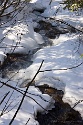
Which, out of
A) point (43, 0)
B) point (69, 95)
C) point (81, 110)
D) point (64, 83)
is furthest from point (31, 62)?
point (43, 0)

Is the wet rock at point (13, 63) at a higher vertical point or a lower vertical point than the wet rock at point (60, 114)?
higher

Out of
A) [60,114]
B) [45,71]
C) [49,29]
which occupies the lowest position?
[49,29]

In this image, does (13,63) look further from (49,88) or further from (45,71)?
(49,88)

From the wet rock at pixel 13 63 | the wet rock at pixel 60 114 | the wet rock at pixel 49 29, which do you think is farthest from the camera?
the wet rock at pixel 49 29

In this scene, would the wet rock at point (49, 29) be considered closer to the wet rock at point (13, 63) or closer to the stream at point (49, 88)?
the stream at point (49, 88)

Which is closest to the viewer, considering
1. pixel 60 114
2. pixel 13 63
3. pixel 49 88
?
pixel 60 114

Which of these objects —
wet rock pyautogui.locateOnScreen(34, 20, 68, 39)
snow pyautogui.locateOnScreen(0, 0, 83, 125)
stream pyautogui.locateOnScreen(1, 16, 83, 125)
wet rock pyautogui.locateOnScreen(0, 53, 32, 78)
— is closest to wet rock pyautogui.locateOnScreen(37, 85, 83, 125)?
stream pyautogui.locateOnScreen(1, 16, 83, 125)

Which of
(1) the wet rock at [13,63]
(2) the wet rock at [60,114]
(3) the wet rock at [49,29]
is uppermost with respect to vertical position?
(1) the wet rock at [13,63]

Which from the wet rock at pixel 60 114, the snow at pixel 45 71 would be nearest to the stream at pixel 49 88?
the wet rock at pixel 60 114

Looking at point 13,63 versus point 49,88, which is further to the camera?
point 13,63

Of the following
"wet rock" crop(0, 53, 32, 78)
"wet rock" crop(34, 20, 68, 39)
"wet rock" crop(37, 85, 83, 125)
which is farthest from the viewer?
"wet rock" crop(34, 20, 68, 39)

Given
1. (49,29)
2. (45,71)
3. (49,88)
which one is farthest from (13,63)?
(49,29)

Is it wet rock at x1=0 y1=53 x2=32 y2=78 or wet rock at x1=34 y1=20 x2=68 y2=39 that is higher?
wet rock at x1=0 y1=53 x2=32 y2=78

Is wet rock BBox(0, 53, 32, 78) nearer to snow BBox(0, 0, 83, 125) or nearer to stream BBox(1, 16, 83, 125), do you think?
stream BBox(1, 16, 83, 125)
